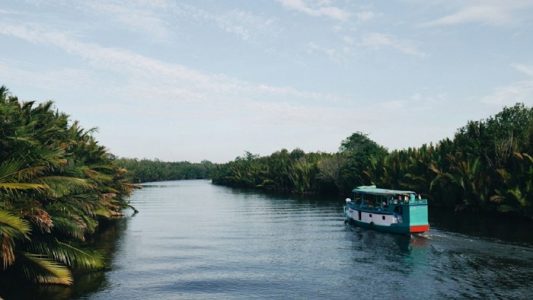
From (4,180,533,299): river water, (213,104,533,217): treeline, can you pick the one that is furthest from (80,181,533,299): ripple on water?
(213,104,533,217): treeline

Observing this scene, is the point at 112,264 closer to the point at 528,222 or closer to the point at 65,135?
the point at 65,135

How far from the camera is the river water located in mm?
26234

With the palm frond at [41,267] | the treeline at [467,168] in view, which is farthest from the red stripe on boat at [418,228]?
the palm frond at [41,267]

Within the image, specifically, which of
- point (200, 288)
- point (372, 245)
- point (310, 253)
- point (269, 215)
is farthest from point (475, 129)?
point (200, 288)

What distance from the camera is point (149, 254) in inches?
1470

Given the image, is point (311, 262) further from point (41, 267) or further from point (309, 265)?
point (41, 267)

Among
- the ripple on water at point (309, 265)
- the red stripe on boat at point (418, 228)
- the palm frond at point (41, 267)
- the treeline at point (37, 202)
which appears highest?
the treeline at point (37, 202)

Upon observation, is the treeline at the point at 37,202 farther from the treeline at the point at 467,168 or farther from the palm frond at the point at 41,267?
the treeline at the point at 467,168

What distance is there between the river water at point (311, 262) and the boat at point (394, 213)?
1.09 meters

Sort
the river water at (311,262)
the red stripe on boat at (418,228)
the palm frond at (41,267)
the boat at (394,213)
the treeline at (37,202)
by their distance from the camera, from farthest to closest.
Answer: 1. the boat at (394,213)
2. the red stripe on boat at (418,228)
3. the river water at (311,262)
4. the palm frond at (41,267)
5. the treeline at (37,202)

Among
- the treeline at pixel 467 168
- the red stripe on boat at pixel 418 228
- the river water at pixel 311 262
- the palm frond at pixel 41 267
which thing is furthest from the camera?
the treeline at pixel 467 168

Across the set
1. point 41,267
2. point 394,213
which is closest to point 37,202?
point 41,267

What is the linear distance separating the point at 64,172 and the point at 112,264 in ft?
40.0

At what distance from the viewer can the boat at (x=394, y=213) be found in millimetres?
44000
